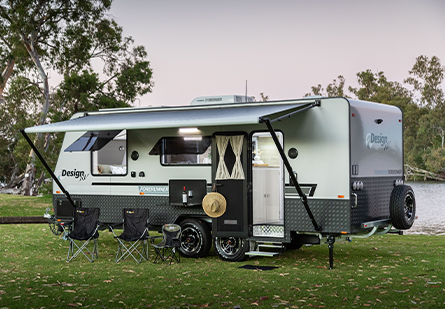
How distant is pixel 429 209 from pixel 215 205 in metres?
22.8

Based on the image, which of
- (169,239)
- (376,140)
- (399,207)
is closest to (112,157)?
(169,239)

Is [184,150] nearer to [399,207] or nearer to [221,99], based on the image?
[221,99]

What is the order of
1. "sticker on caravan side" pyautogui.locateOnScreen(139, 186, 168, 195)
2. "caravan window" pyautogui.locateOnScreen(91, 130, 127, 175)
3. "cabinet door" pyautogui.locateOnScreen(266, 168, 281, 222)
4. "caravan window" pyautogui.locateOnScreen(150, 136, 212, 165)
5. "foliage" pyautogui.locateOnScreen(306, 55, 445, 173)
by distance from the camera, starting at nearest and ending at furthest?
"caravan window" pyautogui.locateOnScreen(150, 136, 212, 165), "cabinet door" pyautogui.locateOnScreen(266, 168, 281, 222), "sticker on caravan side" pyautogui.locateOnScreen(139, 186, 168, 195), "caravan window" pyautogui.locateOnScreen(91, 130, 127, 175), "foliage" pyautogui.locateOnScreen(306, 55, 445, 173)

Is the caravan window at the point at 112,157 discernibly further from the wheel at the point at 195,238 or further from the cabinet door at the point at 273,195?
the cabinet door at the point at 273,195

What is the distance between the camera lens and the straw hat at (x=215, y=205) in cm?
813

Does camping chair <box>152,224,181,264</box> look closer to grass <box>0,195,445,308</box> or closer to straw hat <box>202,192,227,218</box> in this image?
grass <box>0,195,445,308</box>

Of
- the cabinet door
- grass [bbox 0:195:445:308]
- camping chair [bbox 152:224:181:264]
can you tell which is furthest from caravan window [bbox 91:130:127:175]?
the cabinet door

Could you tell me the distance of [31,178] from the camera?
27953mm

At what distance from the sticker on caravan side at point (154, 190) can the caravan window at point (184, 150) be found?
39 centimetres

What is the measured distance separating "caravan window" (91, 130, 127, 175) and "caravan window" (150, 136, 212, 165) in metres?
0.62

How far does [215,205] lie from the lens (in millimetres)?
8125

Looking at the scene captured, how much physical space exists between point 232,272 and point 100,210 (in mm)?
3018

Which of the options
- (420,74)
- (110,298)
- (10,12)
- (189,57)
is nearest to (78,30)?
(10,12)

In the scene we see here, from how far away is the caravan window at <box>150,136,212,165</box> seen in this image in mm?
8477
